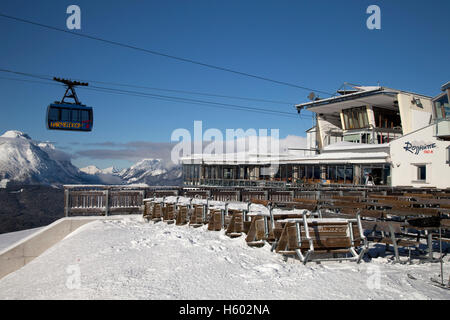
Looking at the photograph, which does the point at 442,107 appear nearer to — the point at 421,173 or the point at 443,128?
the point at 443,128

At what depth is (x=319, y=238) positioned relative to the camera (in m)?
7.09

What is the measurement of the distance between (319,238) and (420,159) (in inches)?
1064

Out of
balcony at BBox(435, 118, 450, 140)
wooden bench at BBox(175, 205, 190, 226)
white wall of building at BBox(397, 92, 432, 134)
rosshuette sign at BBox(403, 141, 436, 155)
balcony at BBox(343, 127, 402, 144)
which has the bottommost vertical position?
wooden bench at BBox(175, 205, 190, 226)

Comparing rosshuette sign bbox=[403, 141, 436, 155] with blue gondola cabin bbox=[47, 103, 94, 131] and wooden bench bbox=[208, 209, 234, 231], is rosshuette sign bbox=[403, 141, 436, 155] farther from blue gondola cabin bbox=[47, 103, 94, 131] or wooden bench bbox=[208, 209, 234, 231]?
blue gondola cabin bbox=[47, 103, 94, 131]

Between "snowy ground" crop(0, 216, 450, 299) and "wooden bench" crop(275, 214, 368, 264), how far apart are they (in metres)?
0.23

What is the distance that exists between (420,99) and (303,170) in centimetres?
1760

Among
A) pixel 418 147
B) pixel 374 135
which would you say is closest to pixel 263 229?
pixel 418 147

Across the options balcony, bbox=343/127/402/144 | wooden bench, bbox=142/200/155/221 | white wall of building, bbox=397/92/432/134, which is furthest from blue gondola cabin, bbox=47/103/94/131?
balcony, bbox=343/127/402/144

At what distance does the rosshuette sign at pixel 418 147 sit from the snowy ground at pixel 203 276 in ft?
81.3

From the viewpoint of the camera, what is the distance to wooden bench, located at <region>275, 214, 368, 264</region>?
6961mm

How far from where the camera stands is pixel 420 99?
45.3m
